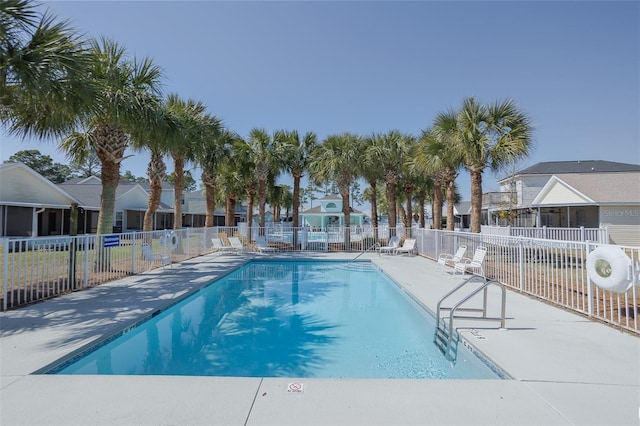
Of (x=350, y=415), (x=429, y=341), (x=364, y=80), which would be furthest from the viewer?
(x=364, y=80)

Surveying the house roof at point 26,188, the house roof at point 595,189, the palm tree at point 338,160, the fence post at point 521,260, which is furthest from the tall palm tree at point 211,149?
the house roof at point 595,189

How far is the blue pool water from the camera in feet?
14.1

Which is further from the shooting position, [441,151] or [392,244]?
[392,244]

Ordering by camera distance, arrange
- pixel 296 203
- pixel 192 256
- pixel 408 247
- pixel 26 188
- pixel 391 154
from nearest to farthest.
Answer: pixel 192 256, pixel 408 247, pixel 391 154, pixel 296 203, pixel 26 188

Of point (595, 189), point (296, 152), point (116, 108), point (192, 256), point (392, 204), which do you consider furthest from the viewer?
point (595, 189)

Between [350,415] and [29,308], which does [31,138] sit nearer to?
[29,308]

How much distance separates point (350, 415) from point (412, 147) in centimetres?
1645

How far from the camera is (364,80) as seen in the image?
15695mm

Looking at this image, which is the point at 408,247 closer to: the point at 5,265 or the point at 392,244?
the point at 392,244

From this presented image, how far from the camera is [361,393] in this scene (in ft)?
9.71

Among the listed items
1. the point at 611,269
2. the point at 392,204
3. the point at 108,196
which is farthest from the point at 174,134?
the point at 392,204

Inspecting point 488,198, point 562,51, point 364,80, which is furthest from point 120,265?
point 488,198

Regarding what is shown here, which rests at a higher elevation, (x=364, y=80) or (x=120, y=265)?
A: (x=364, y=80)

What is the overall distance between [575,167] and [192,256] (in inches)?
1564
